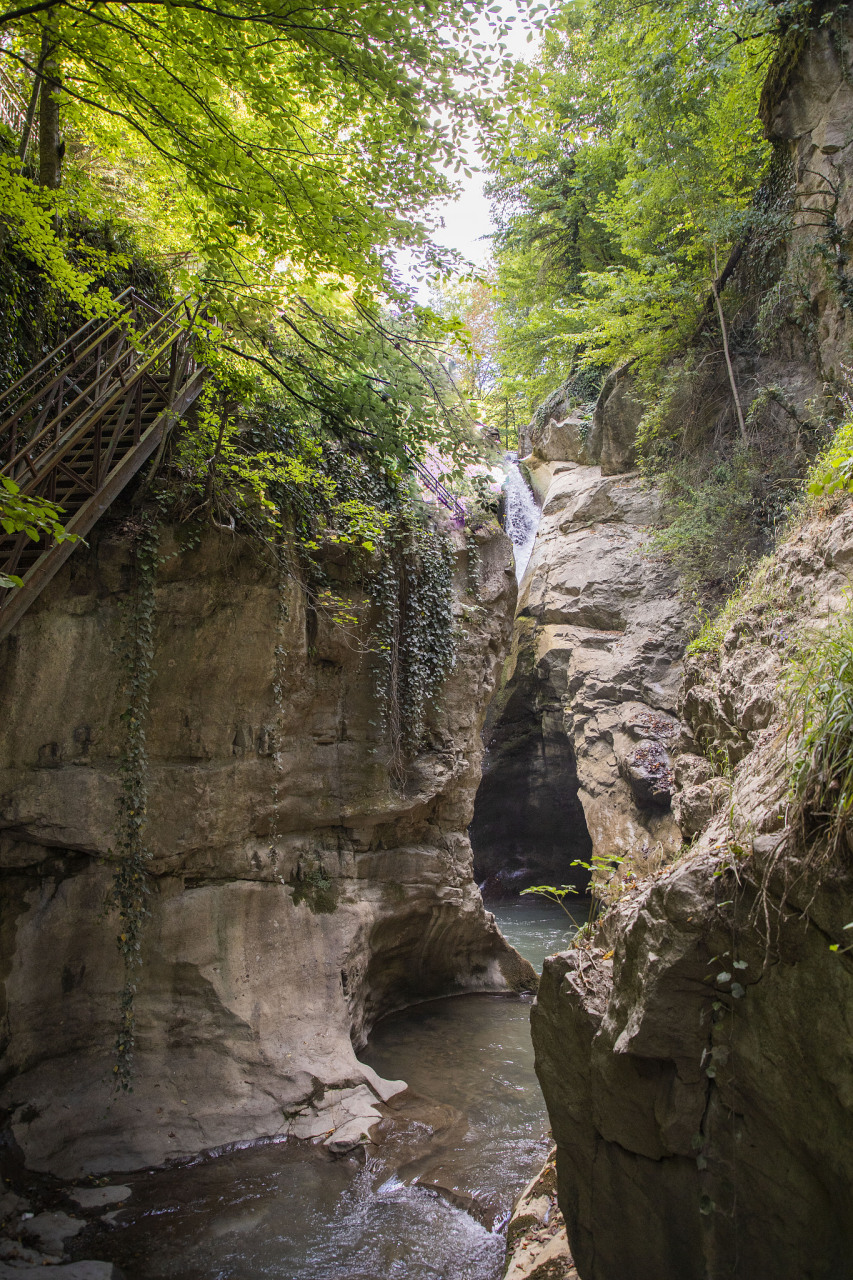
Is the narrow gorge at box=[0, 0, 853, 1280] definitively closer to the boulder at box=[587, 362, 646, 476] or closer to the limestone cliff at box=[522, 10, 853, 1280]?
the limestone cliff at box=[522, 10, 853, 1280]

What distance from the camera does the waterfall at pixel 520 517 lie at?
1730 cm

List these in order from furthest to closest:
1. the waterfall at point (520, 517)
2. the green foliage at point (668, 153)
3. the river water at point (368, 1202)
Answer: the waterfall at point (520, 517) < the green foliage at point (668, 153) < the river water at point (368, 1202)

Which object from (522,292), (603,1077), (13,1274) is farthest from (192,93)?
(522,292)

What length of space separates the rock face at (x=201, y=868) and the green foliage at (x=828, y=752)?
18.5ft

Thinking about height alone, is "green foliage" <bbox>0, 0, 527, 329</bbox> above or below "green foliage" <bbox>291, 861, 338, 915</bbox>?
above

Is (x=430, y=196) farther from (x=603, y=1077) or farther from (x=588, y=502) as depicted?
(x=588, y=502)

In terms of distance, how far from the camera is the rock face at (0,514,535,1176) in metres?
6.21

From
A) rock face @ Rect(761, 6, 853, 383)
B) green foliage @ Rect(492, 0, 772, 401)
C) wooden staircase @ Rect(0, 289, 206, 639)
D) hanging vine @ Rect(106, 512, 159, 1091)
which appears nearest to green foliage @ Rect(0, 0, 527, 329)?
wooden staircase @ Rect(0, 289, 206, 639)

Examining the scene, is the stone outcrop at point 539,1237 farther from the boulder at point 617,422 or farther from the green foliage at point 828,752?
the boulder at point 617,422

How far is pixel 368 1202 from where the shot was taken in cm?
554

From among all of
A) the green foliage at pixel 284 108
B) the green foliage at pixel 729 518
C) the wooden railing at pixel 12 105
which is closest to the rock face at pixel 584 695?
the green foliage at pixel 729 518

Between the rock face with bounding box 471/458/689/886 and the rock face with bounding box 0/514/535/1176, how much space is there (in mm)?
4095

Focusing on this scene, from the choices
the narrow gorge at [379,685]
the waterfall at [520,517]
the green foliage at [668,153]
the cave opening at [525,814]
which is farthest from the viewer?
the waterfall at [520,517]

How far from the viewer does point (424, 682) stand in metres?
9.37
